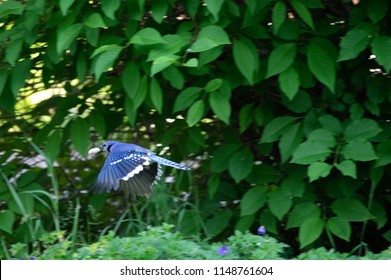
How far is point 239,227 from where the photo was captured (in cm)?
482

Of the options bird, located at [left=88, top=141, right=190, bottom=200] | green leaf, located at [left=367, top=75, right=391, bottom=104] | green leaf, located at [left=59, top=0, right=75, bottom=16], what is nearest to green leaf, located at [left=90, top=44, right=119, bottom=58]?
green leaf, located at [left=59, top=0, right=75, bottom=16]

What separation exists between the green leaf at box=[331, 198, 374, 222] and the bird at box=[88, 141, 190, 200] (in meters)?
0.86

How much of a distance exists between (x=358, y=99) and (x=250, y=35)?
2.49 feet

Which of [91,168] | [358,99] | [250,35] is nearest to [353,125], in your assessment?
[358,99]

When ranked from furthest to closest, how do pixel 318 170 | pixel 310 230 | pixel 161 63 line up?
pixel 310 230, pixel 318 170, pixel 161 63

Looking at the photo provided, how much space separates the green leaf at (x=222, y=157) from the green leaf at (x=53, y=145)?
87 cm

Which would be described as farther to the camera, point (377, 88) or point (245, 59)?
point (377, 88)

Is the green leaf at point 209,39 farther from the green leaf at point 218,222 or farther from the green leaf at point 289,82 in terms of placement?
the green leaf at point 218,222

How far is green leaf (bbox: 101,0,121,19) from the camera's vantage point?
13.8 feet

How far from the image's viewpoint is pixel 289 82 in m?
4.43

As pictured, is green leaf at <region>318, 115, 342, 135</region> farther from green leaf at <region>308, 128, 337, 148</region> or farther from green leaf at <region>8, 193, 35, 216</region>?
green leaf at <region>8, 193, 35, 216</region>

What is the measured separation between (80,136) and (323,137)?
1.36m

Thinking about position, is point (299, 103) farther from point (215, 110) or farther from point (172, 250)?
point (172, 250)

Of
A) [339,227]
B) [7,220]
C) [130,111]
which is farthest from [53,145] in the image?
[339,227]
